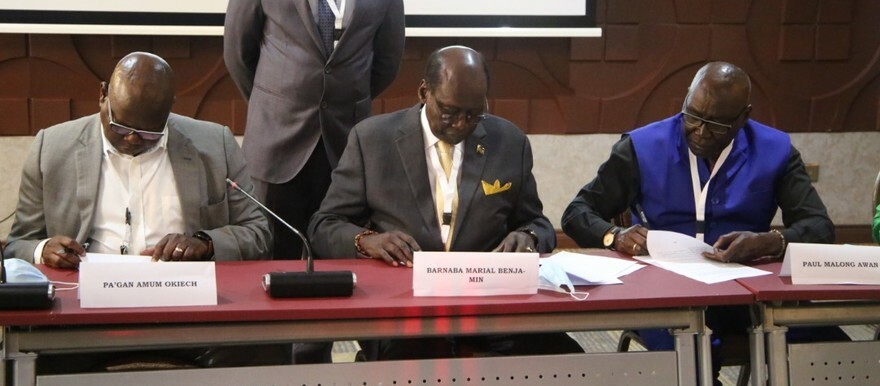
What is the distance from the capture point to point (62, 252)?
2.46m

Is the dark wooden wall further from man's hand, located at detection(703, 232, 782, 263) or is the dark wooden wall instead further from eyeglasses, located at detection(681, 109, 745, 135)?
man's hand, located at detection(703, 232, 782, 263)

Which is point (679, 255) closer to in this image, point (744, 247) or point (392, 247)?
point (744, 247)

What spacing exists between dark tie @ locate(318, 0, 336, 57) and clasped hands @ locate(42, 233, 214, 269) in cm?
108

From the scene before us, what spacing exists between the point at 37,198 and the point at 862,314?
2046 millimetres

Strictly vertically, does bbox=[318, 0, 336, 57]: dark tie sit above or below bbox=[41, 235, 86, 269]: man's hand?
above

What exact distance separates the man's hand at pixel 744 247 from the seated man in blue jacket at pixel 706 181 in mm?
214

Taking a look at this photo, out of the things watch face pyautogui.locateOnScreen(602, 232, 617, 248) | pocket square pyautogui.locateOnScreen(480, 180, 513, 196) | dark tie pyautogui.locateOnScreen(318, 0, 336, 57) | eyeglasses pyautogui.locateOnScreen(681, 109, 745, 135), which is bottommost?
watch face pyautogui.locateOnScreen(602, 232, 617, 248)

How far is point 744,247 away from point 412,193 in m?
0.88

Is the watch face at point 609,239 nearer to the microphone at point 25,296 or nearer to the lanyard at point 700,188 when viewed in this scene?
the lanyard at point 700,188

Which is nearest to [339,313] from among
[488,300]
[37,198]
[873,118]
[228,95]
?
[488,300]

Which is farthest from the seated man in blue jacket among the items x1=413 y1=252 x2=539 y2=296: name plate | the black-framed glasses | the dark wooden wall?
the dark wooden wall

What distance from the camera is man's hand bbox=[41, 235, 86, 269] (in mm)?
2457

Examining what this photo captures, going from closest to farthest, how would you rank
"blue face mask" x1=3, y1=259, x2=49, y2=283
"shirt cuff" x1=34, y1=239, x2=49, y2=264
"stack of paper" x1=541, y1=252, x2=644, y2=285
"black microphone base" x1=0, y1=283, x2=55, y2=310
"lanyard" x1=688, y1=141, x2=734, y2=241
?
"black microphone base" x1=0, y1=283, x2=55, y2=310 < "blue face mask" x1=3, y1=259, x2=49, y2=283 < "stack of paper" x1=541, y1=252, x2=644, y2=285 < "shirt cuff" x1=34, y1=239, x2=49, y2=264 < "lanyard" x1=688, y1=141, x2=734, y2=241

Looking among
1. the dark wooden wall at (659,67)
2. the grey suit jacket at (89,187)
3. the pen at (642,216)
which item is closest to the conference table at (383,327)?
the grey suit jacket at (89,187)
